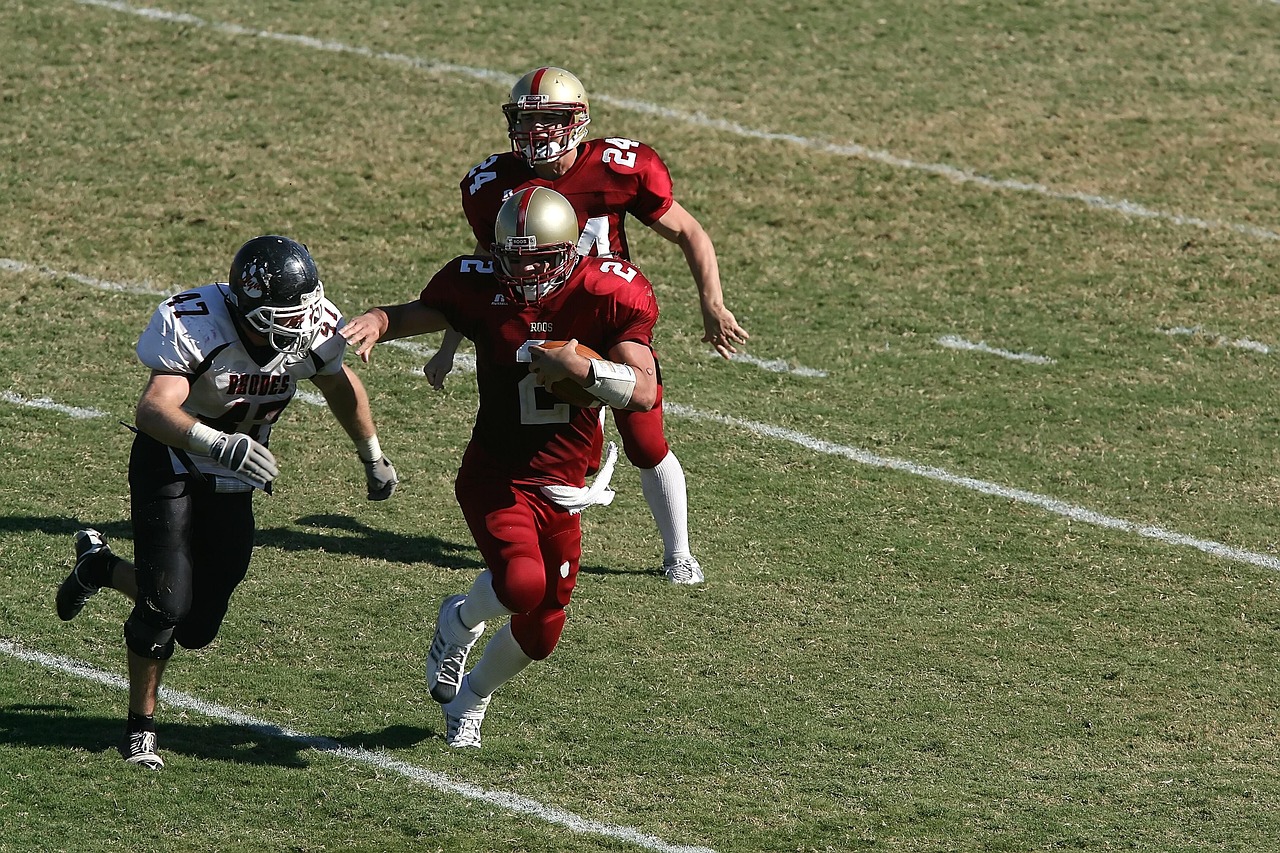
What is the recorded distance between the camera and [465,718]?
532 centimetres

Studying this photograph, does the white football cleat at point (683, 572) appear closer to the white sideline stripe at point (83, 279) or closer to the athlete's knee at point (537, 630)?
the athlete's knee at point (537, 630)

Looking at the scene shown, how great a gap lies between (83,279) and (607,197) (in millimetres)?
4315

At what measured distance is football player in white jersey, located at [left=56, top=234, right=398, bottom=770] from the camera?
4871 mm

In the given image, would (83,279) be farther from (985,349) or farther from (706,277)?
(985,349)

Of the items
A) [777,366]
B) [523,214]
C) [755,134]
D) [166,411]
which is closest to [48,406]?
[166,411]

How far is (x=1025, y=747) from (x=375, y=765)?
212 cm

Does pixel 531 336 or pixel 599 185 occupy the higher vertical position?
pixel 599 185

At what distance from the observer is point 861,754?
5363 mm

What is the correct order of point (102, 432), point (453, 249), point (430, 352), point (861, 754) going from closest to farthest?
point (861, 754), point (102, 432), point (430, 352), point (453, 249)

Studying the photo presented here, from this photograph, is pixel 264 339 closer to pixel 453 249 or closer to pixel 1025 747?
pixel 1025 747

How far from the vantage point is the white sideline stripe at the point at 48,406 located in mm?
7859

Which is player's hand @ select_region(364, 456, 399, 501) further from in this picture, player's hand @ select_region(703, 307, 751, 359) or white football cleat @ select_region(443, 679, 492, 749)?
player's hand @ select_region(703, 307, 751, 359)

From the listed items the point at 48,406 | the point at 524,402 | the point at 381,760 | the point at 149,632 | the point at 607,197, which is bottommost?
the point at 381,760

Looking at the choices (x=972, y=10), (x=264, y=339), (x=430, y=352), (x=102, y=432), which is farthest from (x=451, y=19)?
(x=264, y=339)
